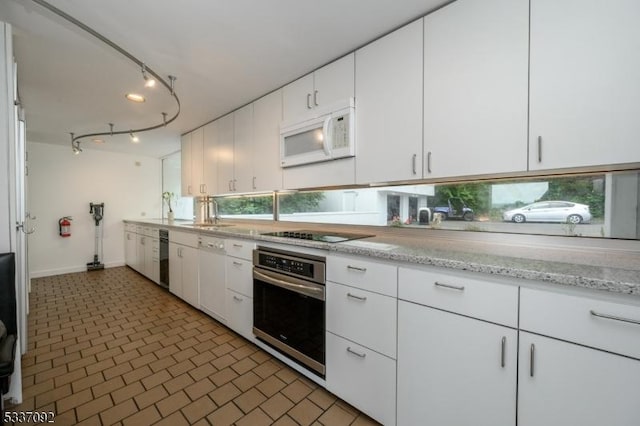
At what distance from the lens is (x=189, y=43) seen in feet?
5.95

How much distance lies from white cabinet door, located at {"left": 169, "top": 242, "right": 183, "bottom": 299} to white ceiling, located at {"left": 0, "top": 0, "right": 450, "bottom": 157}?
170 centimetres

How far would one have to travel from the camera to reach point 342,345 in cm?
152

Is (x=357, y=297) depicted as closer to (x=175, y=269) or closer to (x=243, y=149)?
(x=243, y=149)

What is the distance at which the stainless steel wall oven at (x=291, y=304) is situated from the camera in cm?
164

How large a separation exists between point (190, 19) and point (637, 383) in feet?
8.48

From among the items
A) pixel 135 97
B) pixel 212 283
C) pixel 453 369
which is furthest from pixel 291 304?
pixel 135 97

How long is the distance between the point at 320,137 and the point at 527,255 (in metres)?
1.51

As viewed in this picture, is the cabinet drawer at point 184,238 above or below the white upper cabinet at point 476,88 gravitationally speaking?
below

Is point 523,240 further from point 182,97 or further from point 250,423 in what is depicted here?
point 182,97

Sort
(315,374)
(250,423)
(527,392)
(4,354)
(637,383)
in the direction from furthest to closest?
1. (315,374)
2. (250,423)
3. (4,354)
4. (527,392)
5. (637,383)

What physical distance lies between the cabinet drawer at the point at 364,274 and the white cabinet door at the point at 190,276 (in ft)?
6.32

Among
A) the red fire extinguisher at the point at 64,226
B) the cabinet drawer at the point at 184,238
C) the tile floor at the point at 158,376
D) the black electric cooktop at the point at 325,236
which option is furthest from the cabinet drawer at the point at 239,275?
the red fire extinguisher at the point at 64,226

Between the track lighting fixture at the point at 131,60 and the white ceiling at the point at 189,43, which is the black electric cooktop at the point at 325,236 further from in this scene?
the track lighting fixture at the point at 131,60

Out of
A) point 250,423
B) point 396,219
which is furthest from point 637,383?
point 250,423
